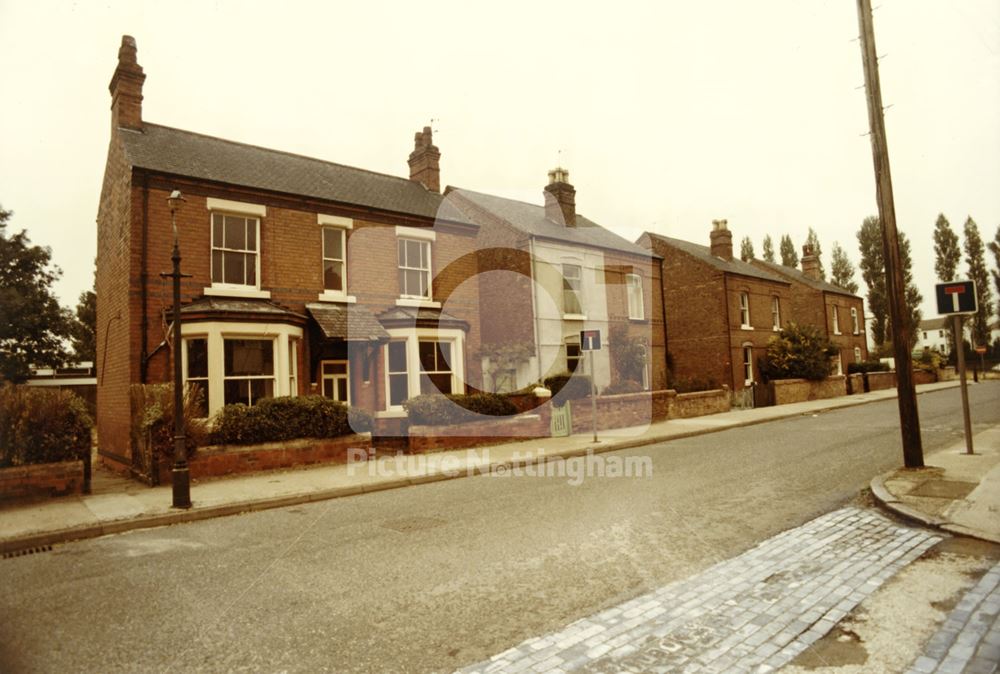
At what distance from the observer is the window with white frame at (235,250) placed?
14.9 m

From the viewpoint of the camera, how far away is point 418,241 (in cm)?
1894

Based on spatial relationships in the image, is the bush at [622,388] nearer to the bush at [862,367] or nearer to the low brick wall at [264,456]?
the low brick wall at [264,456]

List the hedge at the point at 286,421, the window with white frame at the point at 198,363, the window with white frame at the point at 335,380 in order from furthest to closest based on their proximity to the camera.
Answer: the window with white frame at the point at 335,380
the window with white frame at the point at 198,363
the hedge at the point at 286,421

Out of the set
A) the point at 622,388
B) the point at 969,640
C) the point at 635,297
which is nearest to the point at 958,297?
the point at 969,640

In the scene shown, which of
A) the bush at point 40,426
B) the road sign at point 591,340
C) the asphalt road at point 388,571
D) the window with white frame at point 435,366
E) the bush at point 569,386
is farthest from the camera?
the bush at point 569,386

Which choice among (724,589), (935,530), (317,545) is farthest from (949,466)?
(317,545)

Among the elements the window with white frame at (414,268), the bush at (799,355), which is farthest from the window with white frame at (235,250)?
the bush at (799,355)

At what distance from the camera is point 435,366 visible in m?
17.9

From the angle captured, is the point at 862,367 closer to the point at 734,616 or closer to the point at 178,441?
the point at 734,616

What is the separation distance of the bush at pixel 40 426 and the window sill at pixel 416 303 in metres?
8.96

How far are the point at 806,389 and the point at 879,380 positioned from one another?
1118cm

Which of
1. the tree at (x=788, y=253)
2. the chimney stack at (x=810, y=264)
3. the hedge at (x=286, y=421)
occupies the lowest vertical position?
the hedge at (x=286, y=421)

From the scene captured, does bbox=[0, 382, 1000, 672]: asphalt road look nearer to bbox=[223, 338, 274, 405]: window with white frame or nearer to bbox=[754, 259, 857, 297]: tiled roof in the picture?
bbox=[223, 338, 274, 405]: window with white frame

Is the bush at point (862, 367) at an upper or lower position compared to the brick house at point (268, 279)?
lower
